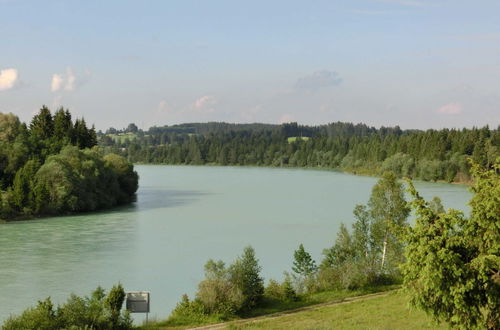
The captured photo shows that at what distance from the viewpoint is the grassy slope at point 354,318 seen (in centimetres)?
1812

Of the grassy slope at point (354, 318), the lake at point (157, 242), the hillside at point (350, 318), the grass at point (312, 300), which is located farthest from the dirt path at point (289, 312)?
the lake at point (157, 242)

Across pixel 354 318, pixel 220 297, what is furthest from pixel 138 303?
pixel 354 318

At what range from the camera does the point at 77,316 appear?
17.1 metres

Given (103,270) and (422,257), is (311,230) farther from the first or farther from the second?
(422,257)

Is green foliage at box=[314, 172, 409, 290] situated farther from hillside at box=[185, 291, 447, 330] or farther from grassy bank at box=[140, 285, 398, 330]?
hillside at box=[185, 291, 447, 330]

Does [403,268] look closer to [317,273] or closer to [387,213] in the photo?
[317,273]

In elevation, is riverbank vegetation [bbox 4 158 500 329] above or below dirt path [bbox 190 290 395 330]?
above

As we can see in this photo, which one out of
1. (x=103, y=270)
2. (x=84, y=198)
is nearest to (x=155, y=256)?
(x=103, y=270)

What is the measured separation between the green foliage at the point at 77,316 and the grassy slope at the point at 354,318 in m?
3.89

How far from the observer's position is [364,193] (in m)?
84.6

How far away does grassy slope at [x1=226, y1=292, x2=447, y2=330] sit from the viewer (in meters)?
18.1

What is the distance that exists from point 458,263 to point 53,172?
179ft

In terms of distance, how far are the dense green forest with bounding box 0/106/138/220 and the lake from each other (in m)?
2.55

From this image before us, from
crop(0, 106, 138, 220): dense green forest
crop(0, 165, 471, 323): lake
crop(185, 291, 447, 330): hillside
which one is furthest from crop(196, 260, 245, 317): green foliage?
crop(0, 106, 138, 220): dense green forest
